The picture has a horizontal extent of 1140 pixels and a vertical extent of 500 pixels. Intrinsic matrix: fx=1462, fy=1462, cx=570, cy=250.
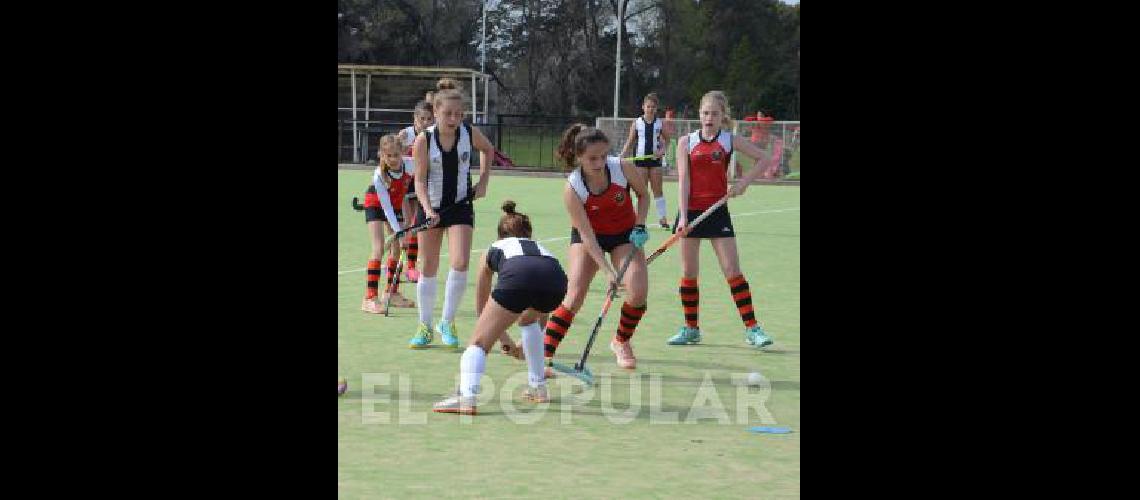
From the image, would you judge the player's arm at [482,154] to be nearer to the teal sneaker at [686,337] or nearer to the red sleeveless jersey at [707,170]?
the red sleeveless jersey at [707,170]

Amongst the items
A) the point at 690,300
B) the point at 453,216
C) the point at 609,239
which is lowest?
the point at 690,300

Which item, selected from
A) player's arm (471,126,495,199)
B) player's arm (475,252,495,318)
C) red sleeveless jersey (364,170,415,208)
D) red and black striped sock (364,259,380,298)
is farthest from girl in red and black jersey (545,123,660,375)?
red sleeveless jersey (364,170,415,208)

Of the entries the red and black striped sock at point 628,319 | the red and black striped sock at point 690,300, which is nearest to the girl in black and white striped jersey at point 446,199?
the red and black striped sock at point 628,319

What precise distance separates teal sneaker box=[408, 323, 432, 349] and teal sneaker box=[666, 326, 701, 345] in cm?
164

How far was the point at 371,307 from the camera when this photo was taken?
11.2m

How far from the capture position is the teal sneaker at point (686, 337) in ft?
32.4

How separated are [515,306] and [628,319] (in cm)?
176

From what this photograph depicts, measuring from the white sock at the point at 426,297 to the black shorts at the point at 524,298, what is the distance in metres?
2.37

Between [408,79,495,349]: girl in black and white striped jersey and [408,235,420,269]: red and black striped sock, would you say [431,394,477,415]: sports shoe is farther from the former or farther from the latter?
[408,235,420,269]: red and black striped sock

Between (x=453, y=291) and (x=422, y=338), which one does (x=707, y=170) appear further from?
(x=422, y=338)

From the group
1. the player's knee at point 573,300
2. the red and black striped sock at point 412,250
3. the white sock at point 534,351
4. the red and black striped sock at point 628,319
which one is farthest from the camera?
the red and black striped sock at point 412,250

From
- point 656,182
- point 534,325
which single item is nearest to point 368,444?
point 534,325

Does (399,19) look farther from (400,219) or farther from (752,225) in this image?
(400,219)

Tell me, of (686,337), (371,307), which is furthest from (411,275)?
(686,337)
